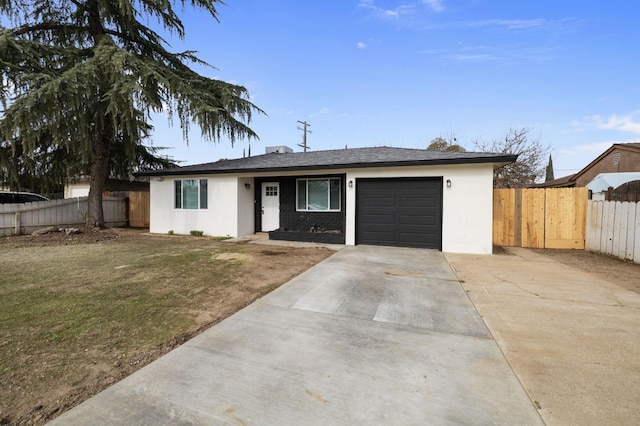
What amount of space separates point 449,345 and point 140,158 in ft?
50.7

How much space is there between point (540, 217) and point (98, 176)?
16004mm

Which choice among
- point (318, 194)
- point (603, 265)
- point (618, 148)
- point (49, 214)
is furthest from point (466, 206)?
point (618, 148)

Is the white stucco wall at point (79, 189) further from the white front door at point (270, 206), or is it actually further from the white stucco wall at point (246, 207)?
the white front door at point (270, 206)

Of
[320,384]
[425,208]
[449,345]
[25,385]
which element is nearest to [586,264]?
[425,208]

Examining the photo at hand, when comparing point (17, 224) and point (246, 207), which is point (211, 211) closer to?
point (246, 207)

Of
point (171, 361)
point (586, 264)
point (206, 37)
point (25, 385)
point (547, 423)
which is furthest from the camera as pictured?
point (206, 37)

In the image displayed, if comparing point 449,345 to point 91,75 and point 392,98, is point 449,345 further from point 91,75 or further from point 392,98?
point 392,98

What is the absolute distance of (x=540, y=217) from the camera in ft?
29.2

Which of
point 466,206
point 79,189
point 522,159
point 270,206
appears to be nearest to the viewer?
point 466,206

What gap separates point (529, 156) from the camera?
57.8ft

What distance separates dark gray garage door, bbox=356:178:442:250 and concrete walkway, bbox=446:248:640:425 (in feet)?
9.20

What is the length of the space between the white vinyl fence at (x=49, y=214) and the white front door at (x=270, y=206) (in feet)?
25.5

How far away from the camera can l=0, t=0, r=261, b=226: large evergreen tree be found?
334 inches

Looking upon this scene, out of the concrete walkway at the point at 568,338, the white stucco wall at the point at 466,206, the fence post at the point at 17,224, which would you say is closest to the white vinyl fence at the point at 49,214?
the fence post at the point at 17,224
